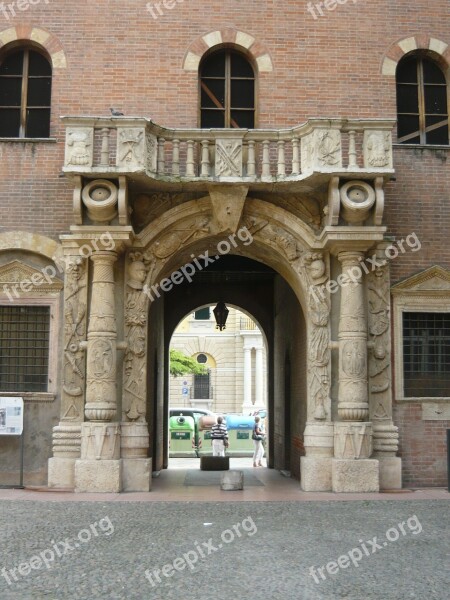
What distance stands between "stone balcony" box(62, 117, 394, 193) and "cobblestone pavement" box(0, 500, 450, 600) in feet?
17.9

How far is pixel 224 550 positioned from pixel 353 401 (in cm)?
522

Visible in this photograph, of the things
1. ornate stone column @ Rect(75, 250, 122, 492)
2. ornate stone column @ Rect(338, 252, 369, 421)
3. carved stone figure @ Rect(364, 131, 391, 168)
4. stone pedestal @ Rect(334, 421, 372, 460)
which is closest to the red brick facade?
ornate stone column @ Rect(338, 252, 369, 421)

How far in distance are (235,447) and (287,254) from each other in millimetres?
15343

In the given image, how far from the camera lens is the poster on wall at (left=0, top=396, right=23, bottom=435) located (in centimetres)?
1337

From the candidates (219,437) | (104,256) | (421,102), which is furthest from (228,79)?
(219,437)

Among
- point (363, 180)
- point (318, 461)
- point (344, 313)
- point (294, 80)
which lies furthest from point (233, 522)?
point (294, 80)

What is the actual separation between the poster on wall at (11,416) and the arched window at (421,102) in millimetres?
8895

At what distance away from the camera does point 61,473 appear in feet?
43.2

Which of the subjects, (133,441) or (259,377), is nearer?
(133,441)

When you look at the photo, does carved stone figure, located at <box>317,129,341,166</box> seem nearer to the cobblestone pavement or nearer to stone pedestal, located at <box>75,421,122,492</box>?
the cobblestone pavement

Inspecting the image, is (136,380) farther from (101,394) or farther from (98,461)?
(98,461)

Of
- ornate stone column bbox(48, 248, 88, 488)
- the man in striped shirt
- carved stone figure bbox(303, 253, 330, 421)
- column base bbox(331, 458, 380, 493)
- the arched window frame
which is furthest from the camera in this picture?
the man in striped shirt

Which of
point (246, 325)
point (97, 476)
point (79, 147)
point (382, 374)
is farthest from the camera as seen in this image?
point (246, 325)

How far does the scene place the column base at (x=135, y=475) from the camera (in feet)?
43.1
